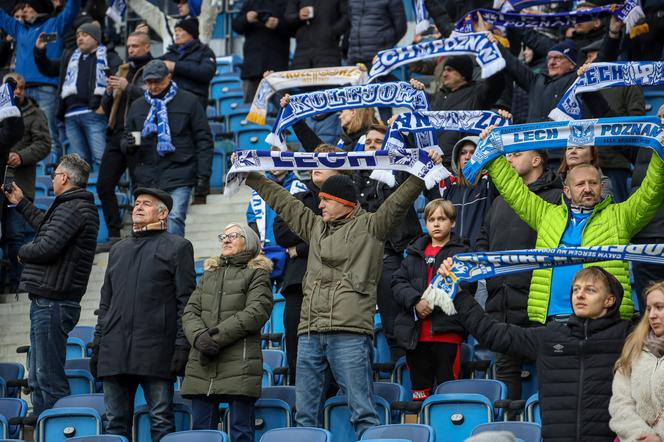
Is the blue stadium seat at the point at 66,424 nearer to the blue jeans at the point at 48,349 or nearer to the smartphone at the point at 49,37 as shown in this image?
the blue jeans at the point at 48,349

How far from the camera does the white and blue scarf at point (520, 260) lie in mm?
7172

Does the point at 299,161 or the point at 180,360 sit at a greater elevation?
the point at 299,161

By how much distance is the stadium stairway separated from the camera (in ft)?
38.3

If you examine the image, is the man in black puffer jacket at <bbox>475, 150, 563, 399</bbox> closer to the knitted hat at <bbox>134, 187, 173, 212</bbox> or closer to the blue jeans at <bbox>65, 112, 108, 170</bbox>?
the knitted hat at <bbox>134, 187, 173, 212</bbox>

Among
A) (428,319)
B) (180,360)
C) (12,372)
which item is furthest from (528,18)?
(12,372)

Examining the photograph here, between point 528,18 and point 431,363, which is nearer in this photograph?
point 431,363

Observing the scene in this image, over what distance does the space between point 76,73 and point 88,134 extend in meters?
0.68

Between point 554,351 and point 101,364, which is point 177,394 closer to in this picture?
point 101,364

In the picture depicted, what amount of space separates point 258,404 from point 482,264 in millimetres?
2023

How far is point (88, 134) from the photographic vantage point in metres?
14.0

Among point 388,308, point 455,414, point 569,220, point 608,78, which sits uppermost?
point 608,78

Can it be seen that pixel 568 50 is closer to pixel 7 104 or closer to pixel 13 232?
pixel 7 104

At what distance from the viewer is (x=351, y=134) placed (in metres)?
10.8

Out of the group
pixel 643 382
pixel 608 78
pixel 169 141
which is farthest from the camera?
pixel 169 141
